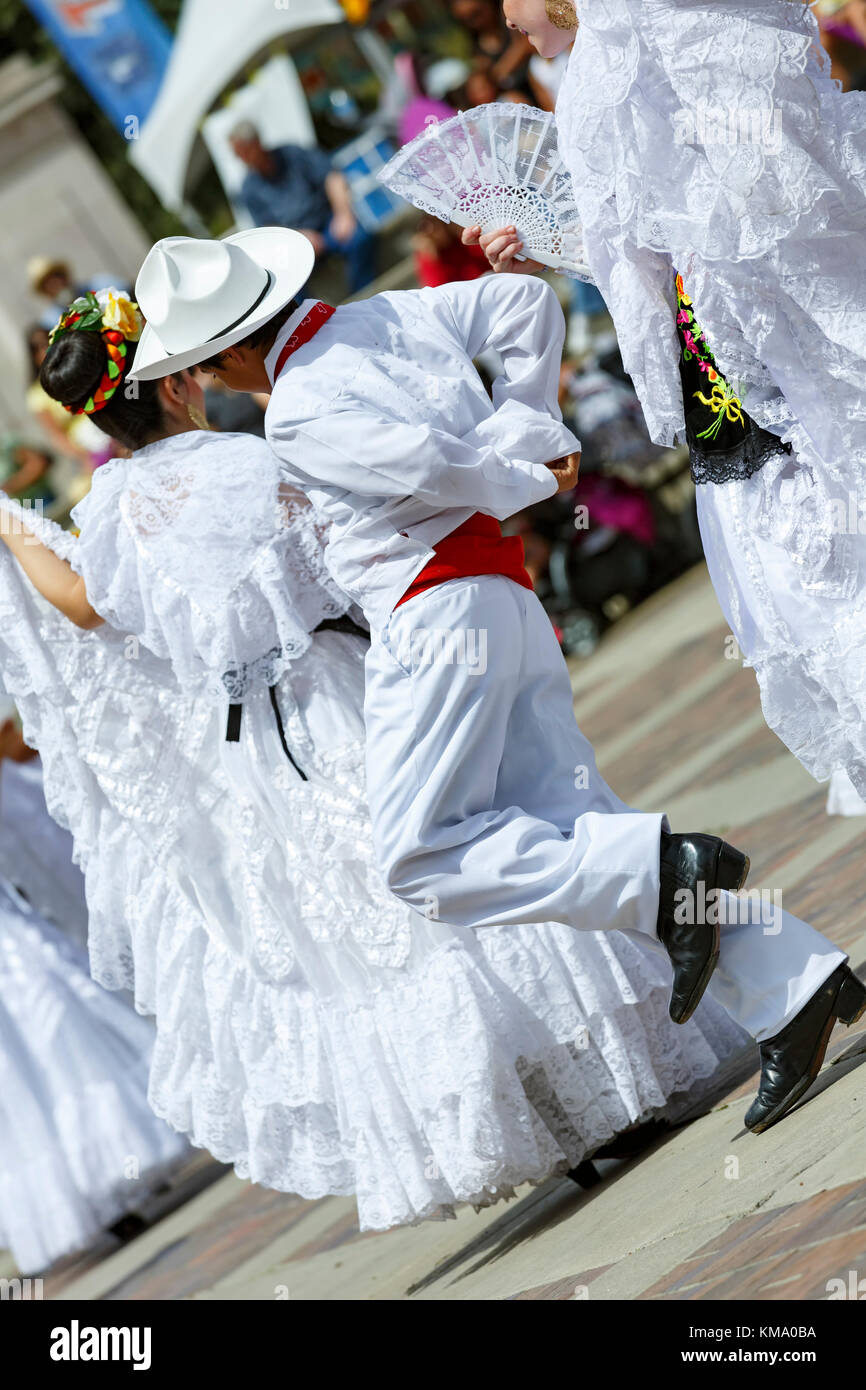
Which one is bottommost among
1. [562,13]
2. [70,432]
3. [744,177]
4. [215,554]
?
[70,432]

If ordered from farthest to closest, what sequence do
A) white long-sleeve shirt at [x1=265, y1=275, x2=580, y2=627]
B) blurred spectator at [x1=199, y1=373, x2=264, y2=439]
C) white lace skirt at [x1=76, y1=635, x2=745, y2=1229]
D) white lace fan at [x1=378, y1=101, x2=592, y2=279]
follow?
blurred spectator at [x1=199, y1=373, x2=264, y2=439], white lace skirt at [x1=76, y1=635, x2=745, y2=1229], white lace fan at [x1=378, y1=101, x2=592, y2=279], white long-sleeve shirt at [x1=265, y1=275, x2=580, y2=627]

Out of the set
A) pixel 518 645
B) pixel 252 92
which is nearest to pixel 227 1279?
pixel 518 645

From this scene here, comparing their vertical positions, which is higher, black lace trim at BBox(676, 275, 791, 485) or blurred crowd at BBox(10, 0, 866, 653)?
black lace trim at BBox(676, 275, 791, 485)

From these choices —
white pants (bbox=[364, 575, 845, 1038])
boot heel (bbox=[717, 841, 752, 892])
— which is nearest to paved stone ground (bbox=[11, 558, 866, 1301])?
white pants (bbox=[364, 575, 845, 1038])

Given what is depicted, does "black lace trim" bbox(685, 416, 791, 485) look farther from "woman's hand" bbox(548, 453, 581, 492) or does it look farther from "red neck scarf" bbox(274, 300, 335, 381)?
"red neck scarf" bbox(274, 300, 335, 381)

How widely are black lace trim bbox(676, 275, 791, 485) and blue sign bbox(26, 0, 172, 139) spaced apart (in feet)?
40.7

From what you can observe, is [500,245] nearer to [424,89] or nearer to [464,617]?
[464,617]

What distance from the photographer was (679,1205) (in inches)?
134

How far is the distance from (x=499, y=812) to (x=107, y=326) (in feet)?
5.24

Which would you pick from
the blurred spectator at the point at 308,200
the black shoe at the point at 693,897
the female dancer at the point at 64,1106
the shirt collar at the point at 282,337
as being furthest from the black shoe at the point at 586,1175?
the blurred spectator at the point at 308,200

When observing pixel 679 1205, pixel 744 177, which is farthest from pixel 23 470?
pixel 744 177

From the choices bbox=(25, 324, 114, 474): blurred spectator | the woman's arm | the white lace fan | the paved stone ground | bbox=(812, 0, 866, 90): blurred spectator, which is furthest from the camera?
bbox=(25, 324, 114, 474): blurred spectator

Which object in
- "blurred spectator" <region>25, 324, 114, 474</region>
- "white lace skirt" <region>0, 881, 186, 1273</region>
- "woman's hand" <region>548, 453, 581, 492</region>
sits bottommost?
"white lace skirt" <region>0, 881, 186, 1273</region>

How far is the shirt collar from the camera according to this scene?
356 centimetres
